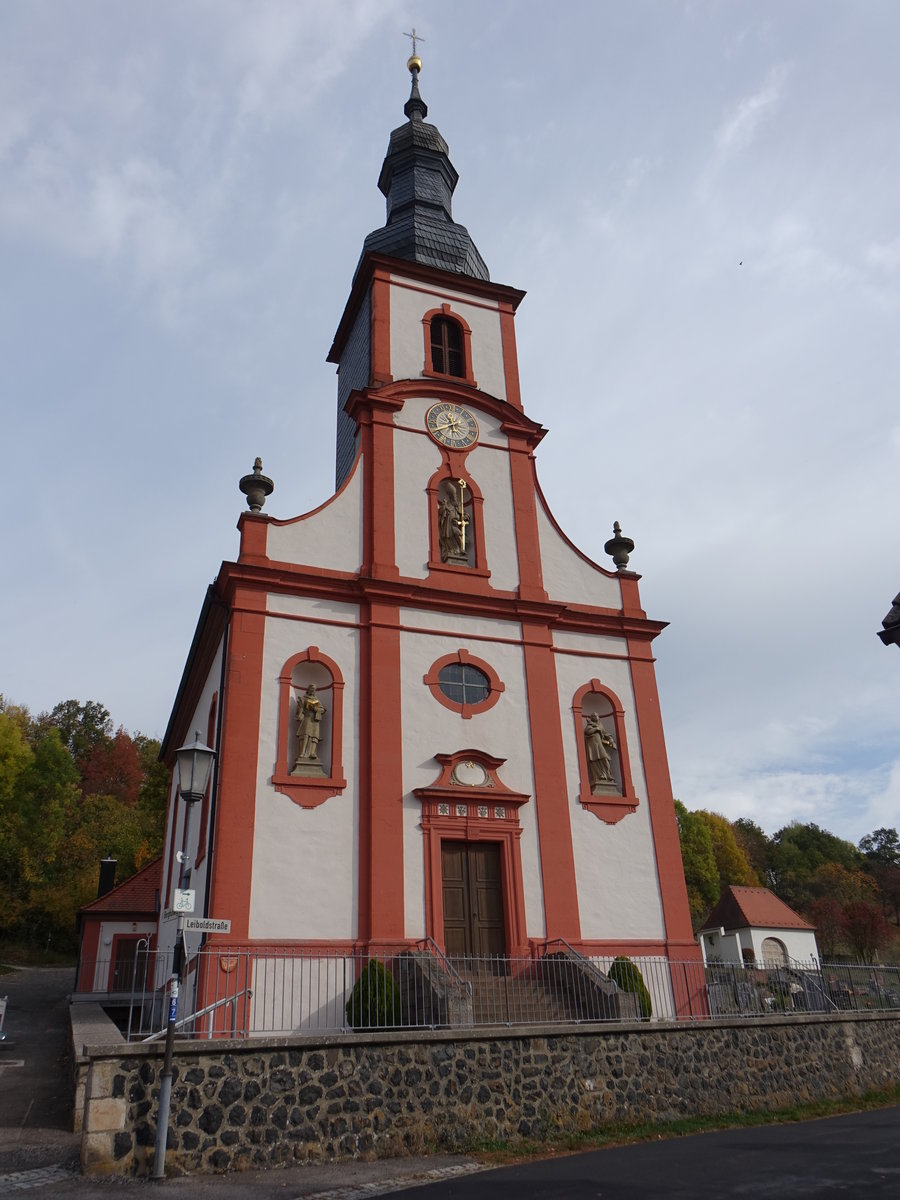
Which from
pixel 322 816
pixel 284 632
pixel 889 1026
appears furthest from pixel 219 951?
pixel 889 1026

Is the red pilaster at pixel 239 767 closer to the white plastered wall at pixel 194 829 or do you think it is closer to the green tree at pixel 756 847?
the white plastered wall at pixel 194 829

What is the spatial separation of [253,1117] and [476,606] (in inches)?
423

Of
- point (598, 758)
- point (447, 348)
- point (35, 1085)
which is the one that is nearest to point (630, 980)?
point (598, 758)

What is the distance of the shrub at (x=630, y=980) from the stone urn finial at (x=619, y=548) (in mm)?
9119

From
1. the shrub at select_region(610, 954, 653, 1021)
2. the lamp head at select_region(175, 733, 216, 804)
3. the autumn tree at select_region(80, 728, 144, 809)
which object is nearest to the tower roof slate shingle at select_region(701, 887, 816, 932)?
the shrub at select_region(610, 954, 653, 1021)

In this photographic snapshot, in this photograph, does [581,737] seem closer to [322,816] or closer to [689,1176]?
[322,816]

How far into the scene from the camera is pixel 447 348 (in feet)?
74.2

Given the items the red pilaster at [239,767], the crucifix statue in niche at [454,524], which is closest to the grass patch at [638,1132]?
the red pilaster at [239,767]

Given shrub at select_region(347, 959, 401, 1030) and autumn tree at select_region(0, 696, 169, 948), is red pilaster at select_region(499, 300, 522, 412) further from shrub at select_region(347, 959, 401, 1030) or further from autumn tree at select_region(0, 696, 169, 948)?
autumn tree at select_region(0, 696, 169, 948)

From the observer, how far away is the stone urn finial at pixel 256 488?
18266mm

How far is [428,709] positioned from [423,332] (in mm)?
9826

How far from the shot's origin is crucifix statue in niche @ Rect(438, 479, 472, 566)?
19.5 m

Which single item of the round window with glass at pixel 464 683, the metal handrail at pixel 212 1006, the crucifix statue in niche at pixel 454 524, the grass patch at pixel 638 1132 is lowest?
the grass patch at pixel 638 1132

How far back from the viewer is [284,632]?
17.1 m
